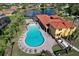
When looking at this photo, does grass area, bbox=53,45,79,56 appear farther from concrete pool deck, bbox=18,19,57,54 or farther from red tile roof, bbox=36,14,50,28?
red tile roof, bbox=36,14,50,28

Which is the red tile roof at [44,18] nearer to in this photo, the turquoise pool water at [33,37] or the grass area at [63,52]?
the turquoise pool water at [33,37]

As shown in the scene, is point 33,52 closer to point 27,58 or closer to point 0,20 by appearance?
point 27,58

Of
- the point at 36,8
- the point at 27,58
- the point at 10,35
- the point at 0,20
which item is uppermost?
the point at 36,8

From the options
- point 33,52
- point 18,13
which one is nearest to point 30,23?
point 18,13

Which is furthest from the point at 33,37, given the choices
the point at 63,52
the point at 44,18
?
the point at 63,52

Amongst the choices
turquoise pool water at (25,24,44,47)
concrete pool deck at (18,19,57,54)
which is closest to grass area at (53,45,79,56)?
concrete pool deck at (18,19,57,54)

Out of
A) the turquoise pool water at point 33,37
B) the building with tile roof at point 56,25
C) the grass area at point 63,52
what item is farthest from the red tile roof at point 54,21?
the grass area at point 63,52

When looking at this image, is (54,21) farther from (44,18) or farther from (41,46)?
(41,46)

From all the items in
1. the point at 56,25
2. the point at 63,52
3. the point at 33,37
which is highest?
the point at 56,25
